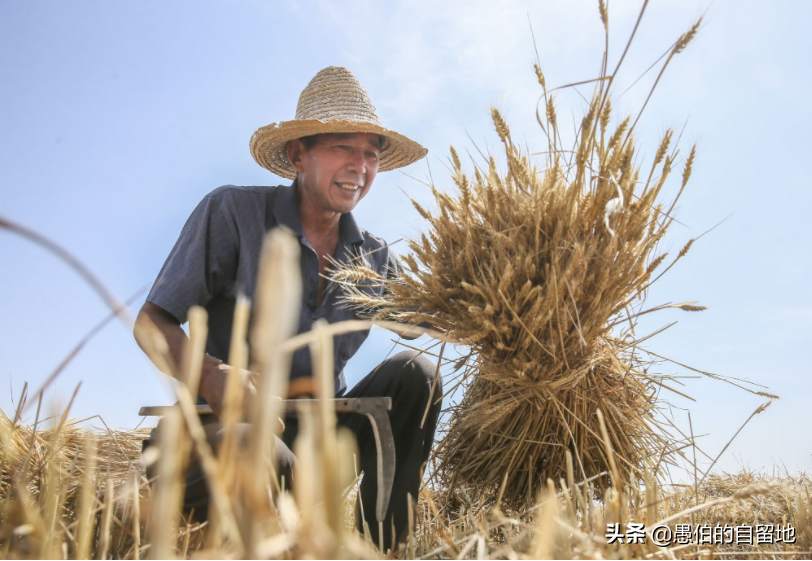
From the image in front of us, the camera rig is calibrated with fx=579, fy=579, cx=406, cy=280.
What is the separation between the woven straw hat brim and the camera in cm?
243

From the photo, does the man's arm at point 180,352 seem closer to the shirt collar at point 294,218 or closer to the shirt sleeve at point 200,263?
the shirt sleeve at point 200,263

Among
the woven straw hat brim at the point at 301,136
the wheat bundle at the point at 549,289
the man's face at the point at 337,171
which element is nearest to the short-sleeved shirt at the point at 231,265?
the man's face at the point at 337,171

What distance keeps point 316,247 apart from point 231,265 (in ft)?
1.38

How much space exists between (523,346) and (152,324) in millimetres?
1219

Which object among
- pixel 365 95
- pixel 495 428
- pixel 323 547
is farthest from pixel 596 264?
pixel 365 95

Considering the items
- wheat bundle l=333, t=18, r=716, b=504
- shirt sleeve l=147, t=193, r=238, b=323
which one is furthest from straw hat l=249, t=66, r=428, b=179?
wheat bundle l=333, t=18, r=716, b=504

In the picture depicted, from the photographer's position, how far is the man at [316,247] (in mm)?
2121

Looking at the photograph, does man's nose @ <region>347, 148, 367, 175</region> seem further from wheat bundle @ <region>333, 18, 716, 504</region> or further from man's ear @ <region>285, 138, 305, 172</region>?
wheat bundle @ <region>333, 18, 716, 504</region>

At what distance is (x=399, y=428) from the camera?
222 centimetres

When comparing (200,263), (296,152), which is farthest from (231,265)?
(296,152)

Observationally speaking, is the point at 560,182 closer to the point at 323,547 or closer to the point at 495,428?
the point at 495,428

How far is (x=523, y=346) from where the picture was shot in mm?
1502

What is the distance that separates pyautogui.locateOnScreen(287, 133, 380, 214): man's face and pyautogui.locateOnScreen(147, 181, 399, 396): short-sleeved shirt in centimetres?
11

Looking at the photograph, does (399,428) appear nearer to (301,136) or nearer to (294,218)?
(294,218)
